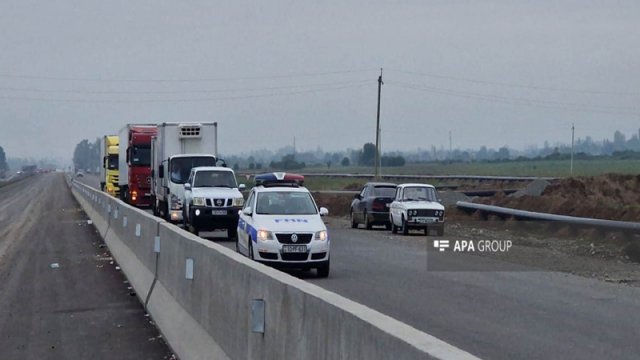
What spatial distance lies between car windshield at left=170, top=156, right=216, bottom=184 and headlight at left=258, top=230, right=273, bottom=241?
56.1 ft

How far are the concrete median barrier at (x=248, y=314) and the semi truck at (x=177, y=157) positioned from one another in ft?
67.3

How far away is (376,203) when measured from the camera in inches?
1524

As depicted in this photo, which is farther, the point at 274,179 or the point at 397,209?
the point at 397,209

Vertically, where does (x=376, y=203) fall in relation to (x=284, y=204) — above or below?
below

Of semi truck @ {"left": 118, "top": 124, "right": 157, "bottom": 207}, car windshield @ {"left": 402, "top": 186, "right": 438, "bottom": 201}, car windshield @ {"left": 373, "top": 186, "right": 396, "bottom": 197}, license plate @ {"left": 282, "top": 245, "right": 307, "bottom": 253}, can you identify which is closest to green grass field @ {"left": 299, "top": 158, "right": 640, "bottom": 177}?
semi truck @ {"left": 118, "top": 124, "right": 157, "bottom": 207}

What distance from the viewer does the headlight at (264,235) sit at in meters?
20.7

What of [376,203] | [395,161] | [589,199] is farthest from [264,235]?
[395,161]

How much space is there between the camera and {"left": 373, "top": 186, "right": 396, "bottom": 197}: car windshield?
38.8 m

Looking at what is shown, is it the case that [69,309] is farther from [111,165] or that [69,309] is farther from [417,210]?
[111,165]

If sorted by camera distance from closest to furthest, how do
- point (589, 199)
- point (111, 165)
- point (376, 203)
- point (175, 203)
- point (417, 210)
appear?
point (417, 210) < point (175, 203) < point (376, 203) < point (589, 199) < point (111, 165)

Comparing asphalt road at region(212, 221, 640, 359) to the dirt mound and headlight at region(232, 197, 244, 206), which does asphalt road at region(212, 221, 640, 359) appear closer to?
headlight at region(232, 197, 244, 206)

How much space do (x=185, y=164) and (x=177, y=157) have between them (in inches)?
16.6

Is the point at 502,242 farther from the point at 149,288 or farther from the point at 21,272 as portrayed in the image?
the point at 149,288

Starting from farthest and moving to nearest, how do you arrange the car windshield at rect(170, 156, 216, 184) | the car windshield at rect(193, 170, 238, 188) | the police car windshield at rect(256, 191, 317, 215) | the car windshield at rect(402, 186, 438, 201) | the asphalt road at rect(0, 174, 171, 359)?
the car windshield at rect(170, 156, 216, 184)
the car windshield at rect(402, 186, 438, 201)
the car windshield at rect(193, 170, 238, 188)
the police car windshield at rect(256, 191, 317, 215)
the asphalt road at rect(0, 174, 171, 359)
